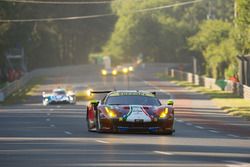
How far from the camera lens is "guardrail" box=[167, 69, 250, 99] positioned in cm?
6519

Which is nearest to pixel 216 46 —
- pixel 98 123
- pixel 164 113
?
pixel 98 123

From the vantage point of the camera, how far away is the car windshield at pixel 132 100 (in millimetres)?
29891

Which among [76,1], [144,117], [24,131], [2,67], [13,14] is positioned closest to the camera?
[144,117]

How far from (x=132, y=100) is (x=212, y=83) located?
184 feet

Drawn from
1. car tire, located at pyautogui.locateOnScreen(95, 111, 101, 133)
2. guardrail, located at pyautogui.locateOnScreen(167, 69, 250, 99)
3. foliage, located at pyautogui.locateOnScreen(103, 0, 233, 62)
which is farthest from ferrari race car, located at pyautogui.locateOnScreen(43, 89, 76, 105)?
foliage, located at pyautogui.locateOnScreen(103, 0, 233, 62)

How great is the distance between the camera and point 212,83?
282 ft

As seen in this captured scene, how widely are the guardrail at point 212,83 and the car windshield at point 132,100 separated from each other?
31845 millimetres

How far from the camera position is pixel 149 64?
16138cm

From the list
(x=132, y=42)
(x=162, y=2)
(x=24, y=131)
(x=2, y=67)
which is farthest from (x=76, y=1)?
(x=24, y=131)

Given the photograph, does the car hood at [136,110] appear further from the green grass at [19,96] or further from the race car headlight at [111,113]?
the green grass at [19,96]

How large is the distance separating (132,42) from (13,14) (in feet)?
231

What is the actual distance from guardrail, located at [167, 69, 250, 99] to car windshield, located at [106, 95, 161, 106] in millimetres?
31845

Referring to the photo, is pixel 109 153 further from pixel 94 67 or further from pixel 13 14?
pixel 94 67

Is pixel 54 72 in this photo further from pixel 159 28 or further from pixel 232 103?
pixel 232 103
